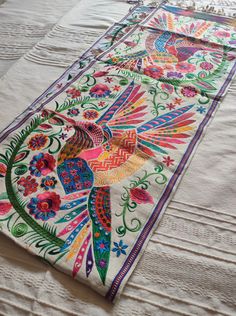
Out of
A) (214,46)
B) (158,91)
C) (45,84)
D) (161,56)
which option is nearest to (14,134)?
(45,84)

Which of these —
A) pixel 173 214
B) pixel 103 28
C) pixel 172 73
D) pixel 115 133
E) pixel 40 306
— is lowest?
pixel 40 306

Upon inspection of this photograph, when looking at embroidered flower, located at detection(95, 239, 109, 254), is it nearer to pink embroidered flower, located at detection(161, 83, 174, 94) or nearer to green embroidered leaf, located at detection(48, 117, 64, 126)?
green embroidered leaf, located at detection(48, 117, 64, 126)

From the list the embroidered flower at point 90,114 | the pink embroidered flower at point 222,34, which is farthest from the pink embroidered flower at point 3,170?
the pink embroidered flower at point 222,34

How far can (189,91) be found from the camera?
35.2 inches

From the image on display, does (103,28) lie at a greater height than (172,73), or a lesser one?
greater

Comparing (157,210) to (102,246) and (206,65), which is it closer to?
(102,246)

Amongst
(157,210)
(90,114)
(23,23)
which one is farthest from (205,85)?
(23,23)

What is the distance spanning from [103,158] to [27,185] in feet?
0.54

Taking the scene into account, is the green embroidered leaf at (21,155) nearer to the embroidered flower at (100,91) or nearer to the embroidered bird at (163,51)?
the embroidered flower at (100,91)

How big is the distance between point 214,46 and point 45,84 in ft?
1.65

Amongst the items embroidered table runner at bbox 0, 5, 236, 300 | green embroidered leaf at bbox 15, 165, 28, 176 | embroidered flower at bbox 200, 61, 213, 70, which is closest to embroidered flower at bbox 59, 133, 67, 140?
embroidered table runner at bbox 0, 5, 236, 300

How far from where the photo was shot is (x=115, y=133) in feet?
2.61

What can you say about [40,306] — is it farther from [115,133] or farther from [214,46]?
[214,46]

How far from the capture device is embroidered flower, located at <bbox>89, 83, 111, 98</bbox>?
0.90m
